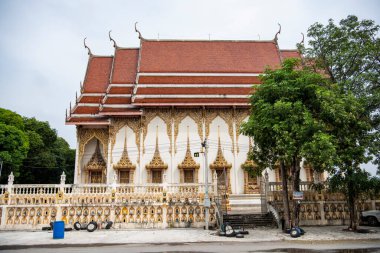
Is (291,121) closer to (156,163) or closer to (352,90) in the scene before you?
(352,90)

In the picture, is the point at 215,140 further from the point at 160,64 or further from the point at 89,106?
the point at 89,106

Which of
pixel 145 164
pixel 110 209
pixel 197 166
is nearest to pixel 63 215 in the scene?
pixel 110 209

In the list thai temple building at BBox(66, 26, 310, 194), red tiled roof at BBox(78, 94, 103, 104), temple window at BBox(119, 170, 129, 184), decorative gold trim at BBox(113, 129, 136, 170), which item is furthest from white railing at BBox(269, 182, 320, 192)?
red tiled roof at BBox(78, 94, 103, 104)

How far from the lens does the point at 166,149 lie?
65.6 feet

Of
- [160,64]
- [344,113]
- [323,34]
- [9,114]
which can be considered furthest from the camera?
[9,114]

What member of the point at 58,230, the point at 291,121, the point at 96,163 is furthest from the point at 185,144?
the point at 58,230

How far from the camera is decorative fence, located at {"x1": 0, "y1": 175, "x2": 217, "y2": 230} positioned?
47.2 feet

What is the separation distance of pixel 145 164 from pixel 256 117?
8.90 meters

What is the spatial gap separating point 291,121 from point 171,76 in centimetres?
1196

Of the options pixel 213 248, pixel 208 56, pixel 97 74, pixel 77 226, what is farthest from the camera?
pixel 208 56

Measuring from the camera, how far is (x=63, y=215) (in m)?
14.6

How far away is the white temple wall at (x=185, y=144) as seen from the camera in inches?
774

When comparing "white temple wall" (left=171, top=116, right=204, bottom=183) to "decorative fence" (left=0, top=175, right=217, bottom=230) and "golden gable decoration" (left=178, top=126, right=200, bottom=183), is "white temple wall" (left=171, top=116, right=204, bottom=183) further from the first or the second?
"decorative fence" (left=0, top=175, right=217, bottom=230)

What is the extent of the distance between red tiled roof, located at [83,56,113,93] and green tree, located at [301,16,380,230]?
44.5 ft
